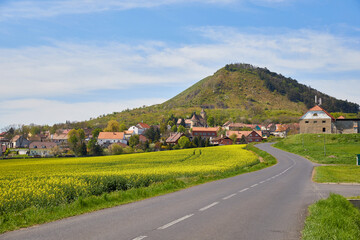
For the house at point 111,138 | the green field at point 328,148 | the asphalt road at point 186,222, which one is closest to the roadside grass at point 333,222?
the asphalt road at point 186,222

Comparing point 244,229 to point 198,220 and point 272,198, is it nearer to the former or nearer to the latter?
point 198,220

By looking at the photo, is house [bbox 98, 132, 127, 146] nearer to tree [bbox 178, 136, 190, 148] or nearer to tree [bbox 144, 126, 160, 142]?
tree [bbox 144, 126, 160, 142]

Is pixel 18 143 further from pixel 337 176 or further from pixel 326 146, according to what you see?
pixel 337 176

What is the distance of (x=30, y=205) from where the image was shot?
14125 mm

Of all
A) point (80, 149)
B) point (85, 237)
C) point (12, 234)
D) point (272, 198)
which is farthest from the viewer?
point (80, 149)

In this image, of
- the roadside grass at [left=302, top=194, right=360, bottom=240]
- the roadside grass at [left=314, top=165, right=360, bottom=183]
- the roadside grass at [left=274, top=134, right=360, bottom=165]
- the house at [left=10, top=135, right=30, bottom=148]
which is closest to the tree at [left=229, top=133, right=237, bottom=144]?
the roadside grass at [left=274, top=134, right=360, bottom=165]

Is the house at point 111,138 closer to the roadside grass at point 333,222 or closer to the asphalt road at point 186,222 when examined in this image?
the asphalt road at point 186,222

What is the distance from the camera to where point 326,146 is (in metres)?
74.2

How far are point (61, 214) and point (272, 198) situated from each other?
9577mm

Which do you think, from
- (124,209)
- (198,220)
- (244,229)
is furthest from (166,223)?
(124,209)

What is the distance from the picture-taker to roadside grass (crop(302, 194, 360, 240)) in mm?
8477

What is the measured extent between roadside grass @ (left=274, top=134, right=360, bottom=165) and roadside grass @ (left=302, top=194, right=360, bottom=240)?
40602 mm

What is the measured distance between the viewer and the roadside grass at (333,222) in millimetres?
8477

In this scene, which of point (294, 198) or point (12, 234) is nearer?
point (12, 234)
